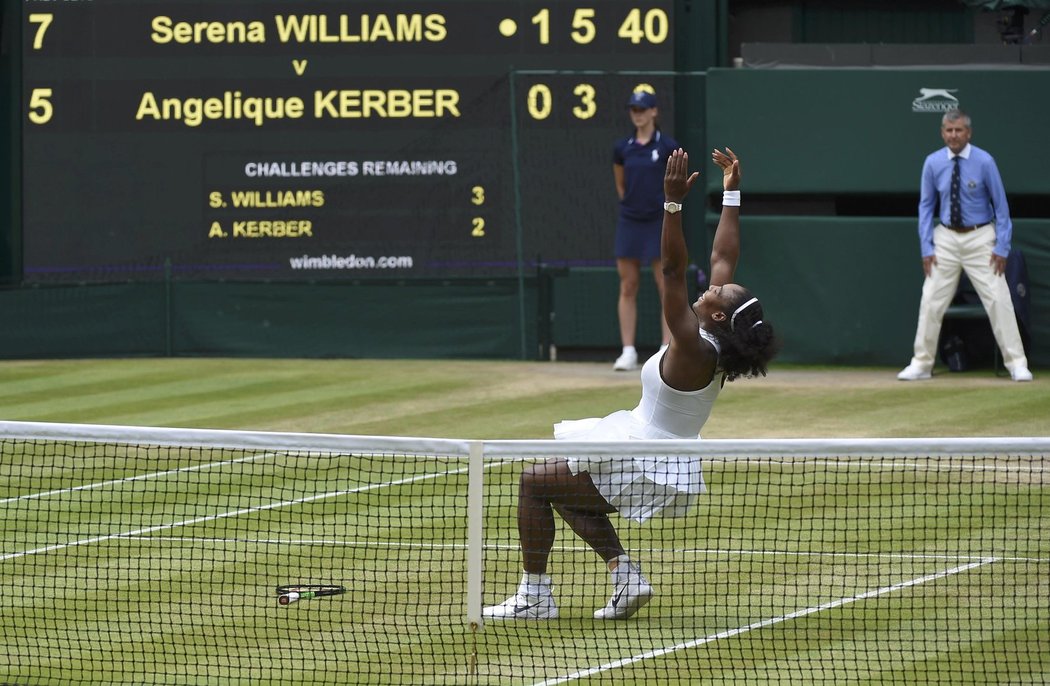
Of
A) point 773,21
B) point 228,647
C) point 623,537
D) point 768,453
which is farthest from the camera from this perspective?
point 773,21

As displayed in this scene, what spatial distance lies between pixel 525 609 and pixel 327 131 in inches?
364

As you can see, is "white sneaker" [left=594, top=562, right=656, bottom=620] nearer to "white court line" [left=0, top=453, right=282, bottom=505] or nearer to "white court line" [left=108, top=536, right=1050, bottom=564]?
"white court line" [left=108, top=536, right=1050, bottom=564]

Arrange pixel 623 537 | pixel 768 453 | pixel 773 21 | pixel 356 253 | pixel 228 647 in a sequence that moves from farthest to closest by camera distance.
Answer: pixel 773 21 → pixel 356 253 → pixel 623 537 → pixel 228 647 → pixel 768 453

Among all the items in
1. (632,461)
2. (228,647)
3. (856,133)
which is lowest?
(228,647)

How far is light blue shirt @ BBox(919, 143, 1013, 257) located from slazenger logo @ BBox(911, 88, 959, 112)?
1160mm

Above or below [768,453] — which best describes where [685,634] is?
below

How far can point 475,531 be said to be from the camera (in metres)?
6.67

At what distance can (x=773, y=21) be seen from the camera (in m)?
18.3

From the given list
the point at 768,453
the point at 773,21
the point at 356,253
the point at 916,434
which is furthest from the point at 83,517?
the point at 773,21

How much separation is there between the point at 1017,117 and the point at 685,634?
9.15m

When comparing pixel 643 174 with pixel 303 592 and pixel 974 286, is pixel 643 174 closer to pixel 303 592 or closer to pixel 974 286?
pixel 974 286

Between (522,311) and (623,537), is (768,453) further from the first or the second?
(522,311)

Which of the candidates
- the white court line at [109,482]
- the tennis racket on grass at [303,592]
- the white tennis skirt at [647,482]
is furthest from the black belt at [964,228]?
the tennis racket on grass at [303,592]

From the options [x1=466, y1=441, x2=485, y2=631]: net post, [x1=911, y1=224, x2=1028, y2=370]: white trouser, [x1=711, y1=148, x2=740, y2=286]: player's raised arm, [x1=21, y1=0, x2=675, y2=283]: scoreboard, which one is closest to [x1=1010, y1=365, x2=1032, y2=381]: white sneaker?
[x1=911, y1=224, x2=1028, y2=370]: white trouser
